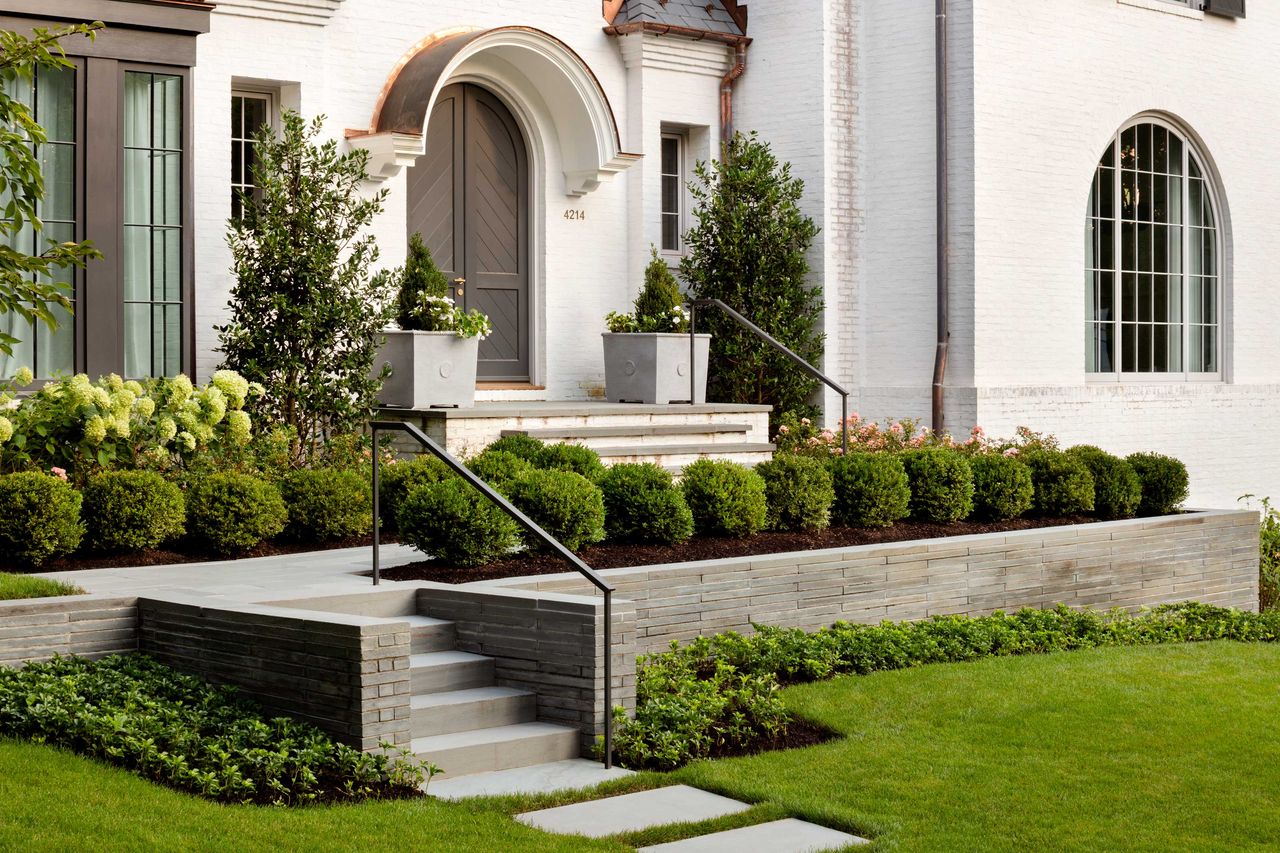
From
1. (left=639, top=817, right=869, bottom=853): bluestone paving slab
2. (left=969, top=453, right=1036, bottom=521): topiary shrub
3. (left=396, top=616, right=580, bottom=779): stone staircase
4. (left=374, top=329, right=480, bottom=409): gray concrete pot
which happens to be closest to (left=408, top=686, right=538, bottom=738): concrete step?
(left=396, top=616, right=580, bottom=779): stone staircase

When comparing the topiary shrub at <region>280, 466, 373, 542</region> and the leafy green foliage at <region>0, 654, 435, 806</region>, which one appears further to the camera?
the topiary shrub at <region>280, 466, 373, 542</region>

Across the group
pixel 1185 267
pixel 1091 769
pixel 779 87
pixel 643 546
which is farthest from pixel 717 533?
pixel 1185 267

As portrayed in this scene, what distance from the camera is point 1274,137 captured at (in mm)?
18438

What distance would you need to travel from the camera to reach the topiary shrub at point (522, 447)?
1052 cm

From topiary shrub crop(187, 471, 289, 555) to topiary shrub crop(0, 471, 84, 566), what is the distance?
0.79 meters

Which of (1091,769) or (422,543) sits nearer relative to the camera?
(1091,769)

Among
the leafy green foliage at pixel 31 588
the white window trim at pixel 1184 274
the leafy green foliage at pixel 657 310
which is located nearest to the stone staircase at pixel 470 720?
the leafy green foliage at pixel 31 588

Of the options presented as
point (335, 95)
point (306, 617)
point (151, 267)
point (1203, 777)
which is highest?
point (335, 95)

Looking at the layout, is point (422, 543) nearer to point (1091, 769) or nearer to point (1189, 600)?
point (1091, 769)

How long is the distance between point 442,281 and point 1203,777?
26.5 feet

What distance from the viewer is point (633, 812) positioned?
584 centimetres

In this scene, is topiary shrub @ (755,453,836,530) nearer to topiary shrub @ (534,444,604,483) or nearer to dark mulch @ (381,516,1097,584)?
dark mulch @ (381,516,1097,584)

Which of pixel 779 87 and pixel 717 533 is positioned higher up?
pixel 779 87

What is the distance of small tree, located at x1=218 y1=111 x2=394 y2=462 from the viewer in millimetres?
11430
